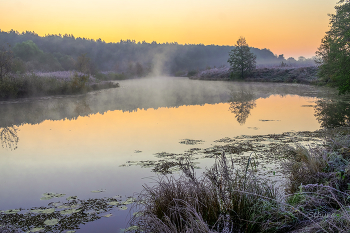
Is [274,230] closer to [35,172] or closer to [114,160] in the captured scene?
[114,160]

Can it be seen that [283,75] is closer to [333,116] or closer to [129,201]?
[333,116]

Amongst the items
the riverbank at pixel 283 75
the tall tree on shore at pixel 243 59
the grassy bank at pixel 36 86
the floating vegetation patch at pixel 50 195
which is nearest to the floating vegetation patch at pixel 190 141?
the floating vegetation patch at pixel 50 195

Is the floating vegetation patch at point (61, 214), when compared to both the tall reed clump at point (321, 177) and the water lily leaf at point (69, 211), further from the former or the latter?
the tall reed clump at point (321, 177)

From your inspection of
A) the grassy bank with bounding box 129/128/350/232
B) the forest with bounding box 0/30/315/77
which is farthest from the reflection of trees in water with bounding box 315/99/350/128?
the forest with bounding box 0/30/315/77

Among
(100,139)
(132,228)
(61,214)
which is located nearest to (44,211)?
(61,214)

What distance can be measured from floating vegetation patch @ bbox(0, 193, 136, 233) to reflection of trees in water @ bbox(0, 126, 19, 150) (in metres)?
4.16

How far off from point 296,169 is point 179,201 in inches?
90.7

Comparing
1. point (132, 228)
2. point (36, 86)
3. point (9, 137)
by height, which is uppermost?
point (36, 86)

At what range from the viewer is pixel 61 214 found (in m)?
3.88

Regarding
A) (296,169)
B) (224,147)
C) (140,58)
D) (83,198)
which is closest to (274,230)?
(296,169)

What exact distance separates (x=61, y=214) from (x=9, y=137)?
19.6 ft

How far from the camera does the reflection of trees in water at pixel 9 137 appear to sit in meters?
7.83

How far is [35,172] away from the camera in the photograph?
5.71 meters

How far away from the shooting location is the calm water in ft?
16.0
